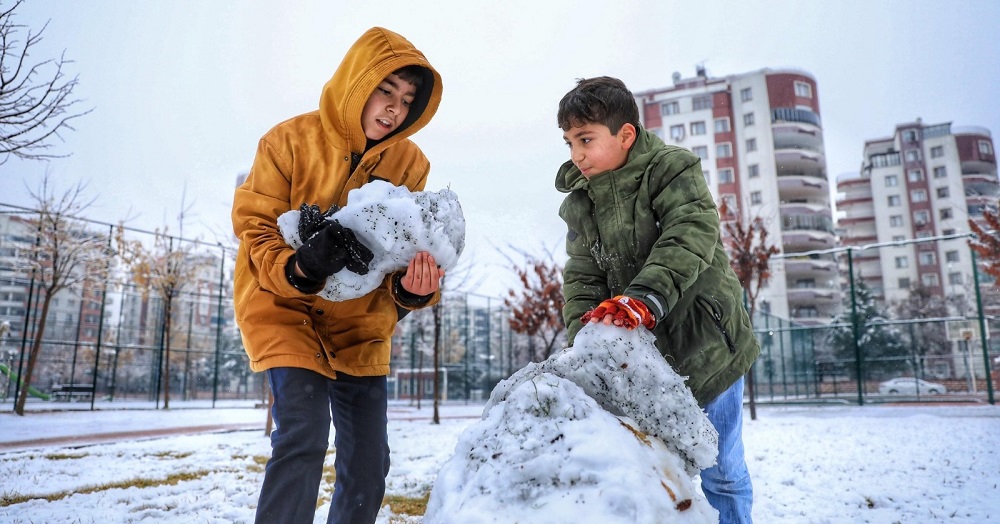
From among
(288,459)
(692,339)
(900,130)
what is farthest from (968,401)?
(900,130)

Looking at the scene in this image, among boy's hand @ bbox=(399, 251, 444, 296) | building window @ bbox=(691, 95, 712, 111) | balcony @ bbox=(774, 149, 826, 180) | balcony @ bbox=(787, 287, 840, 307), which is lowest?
boy's hand @ bbox=(399, 251, 444, 296)

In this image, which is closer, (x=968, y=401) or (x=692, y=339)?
(x=692, y=339)

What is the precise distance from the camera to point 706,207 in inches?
71.3

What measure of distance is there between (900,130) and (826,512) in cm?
6521

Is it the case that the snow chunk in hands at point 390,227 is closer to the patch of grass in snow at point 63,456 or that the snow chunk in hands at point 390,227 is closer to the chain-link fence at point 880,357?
the patch of grass in snow at point 63,456

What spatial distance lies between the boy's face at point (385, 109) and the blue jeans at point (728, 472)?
1502 millimetres

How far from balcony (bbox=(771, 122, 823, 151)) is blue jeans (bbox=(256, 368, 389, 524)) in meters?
46.5

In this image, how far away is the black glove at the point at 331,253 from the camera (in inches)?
64.1

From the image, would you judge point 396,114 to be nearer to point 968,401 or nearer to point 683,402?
point 683,402

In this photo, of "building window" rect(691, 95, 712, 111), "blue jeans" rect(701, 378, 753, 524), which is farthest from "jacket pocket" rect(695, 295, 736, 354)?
"building window" rect(691, 95, 712, 111)

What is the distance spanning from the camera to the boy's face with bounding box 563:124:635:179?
196 cm

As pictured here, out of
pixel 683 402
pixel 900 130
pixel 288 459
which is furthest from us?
pixel 900 130

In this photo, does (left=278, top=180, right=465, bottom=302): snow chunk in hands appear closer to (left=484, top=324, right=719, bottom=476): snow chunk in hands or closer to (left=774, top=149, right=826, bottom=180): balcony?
(left=484, top=324, right=719, bottom=476): snow chunk in hands

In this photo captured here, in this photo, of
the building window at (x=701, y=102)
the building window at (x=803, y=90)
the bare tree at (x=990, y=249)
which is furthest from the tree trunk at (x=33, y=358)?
the building window at (x=803, y=90)
